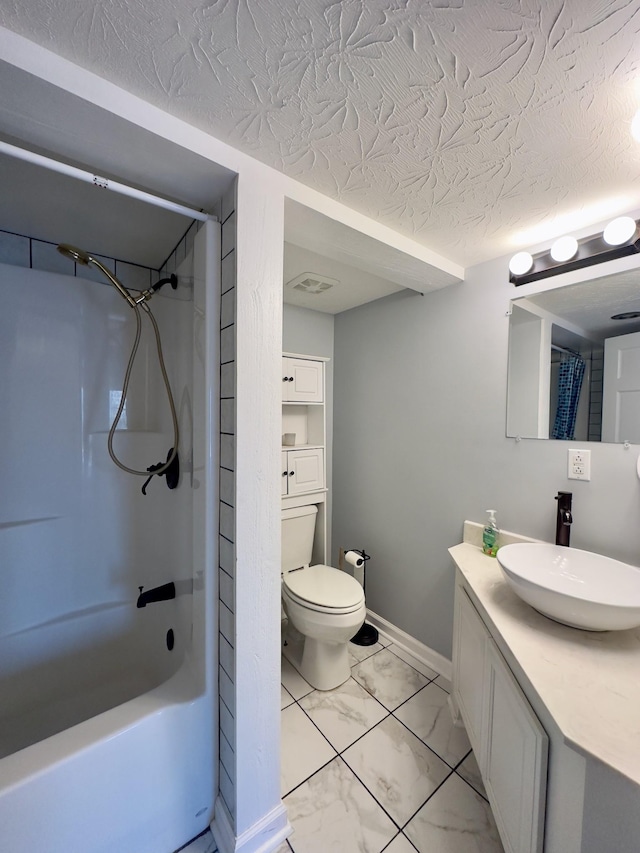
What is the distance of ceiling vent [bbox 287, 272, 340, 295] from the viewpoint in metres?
1.80

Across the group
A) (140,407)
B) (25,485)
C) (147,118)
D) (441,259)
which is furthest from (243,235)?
(25,485)

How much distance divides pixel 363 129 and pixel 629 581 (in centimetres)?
156

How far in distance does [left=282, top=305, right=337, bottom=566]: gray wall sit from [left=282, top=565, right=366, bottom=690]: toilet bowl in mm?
693

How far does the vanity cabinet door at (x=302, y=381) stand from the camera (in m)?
2.02

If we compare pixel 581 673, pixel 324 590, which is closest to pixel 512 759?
pixel 581 673

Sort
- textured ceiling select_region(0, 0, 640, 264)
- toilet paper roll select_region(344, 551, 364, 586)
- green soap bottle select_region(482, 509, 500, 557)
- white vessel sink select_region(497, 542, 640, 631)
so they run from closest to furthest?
textured ceiling select_region(0, 0, 640, 264), white vessel sink select_region(497, 542, 640, 631), green soap bottle select_region(482, 509, 500, 557), toilet paper roll select_region(344, 551, 364, 586)

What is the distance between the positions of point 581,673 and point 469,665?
1.89 feet

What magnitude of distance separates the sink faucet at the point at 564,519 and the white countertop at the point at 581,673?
33cm

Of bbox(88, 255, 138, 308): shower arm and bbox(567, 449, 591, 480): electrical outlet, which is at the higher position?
bbox(88, 255, 138, 308): shower arm

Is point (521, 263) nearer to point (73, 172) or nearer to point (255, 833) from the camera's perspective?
point (73, 172)

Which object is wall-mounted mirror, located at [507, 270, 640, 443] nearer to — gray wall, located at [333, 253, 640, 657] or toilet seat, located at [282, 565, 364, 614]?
gray wall, located at [333, 253, 640, 657]

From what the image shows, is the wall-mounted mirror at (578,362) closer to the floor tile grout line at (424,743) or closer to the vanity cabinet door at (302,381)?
the vanity cabinet door at (302,381)

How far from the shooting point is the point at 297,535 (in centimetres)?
Result: 208

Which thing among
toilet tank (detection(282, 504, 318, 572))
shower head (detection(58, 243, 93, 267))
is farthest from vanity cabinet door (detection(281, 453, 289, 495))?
shower head (detection(58, 243, 93, 267))
